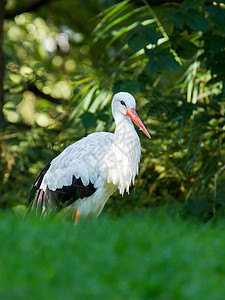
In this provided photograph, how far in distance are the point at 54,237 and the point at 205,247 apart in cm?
76

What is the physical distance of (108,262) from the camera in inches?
94.3

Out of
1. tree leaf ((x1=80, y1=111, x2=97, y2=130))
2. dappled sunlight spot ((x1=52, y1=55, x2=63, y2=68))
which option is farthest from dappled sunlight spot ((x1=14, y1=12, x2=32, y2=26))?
tree leaf ((x1=80, y1=111, x2=97, y2=130))

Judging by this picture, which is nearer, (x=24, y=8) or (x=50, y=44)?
(x=24, y=8)

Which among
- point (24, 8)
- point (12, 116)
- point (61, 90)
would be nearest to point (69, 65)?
point (61, 90)

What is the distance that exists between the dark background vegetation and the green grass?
2364 millimetres

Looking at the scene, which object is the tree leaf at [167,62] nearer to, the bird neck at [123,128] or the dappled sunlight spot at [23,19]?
the bird neck at [123,128]

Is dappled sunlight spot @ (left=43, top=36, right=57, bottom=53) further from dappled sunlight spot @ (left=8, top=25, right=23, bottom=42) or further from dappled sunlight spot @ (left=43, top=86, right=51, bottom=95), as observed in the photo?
dappled sunlight spot @ (left=43, top=86, right=51, bottom=95)

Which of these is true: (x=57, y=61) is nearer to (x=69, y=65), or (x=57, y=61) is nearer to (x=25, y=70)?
(x=69, y=65)

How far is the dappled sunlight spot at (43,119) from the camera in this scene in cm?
775

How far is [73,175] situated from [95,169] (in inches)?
8.8

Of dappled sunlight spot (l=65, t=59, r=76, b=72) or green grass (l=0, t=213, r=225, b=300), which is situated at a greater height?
green grass (l=0, t=213, r=225, b=300)

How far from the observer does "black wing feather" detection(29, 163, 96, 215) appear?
4762mm

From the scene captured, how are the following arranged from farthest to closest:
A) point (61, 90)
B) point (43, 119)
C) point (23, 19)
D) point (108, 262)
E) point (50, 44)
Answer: point (50, 44), point (23, 19), point (61, 90), point (43, 119), point (108, 262)

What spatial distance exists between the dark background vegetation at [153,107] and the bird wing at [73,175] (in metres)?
0.70
